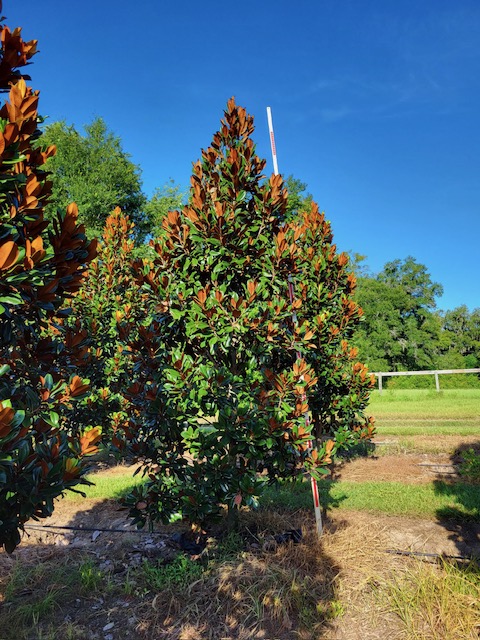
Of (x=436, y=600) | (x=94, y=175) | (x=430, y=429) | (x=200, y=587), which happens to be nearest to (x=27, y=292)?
(x=200, y=587)

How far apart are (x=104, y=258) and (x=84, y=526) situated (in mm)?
5621

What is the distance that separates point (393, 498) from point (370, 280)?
127 ft

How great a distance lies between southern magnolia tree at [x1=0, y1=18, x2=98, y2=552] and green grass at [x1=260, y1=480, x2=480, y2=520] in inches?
148

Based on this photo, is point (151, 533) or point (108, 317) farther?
point (108, 317)

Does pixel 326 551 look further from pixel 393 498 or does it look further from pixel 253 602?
pixel 393 498

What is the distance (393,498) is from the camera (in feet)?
19.2

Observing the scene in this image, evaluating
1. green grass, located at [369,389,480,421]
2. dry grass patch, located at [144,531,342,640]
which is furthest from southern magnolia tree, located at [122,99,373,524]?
green grass, located at [369,389,480,421]

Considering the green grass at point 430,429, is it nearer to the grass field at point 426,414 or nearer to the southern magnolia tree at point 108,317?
the grass field at point 426,414

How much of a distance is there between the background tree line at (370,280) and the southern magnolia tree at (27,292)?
1866cm

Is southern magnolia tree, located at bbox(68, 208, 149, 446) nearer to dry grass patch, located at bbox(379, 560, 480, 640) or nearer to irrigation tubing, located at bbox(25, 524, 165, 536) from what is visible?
irrigation tubing, located at bbox(25, 524, 165, 536)

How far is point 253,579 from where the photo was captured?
3570 millimetres

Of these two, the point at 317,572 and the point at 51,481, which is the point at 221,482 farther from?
the point at 51,481

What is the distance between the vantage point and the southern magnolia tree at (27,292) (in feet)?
6.12

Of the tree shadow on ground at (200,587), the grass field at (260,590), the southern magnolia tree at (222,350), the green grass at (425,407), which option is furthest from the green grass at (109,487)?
the green grass at (425,407)
